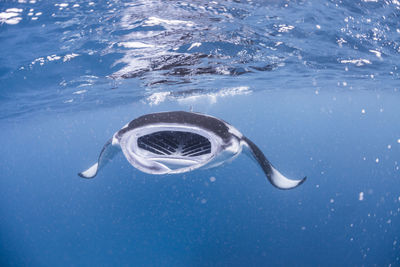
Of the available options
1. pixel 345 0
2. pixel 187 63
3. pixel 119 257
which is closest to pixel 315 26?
pixel 345 0

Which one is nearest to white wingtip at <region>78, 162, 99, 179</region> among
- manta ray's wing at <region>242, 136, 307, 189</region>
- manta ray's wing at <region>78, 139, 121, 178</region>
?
manta ray's wing at <region>78, 139, 121, 178</region>

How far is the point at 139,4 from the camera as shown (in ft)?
18.7

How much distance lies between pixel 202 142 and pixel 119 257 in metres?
17.0

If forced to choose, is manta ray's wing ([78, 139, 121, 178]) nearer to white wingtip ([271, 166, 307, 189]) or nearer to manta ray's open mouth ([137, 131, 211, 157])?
manta ray's open mouth ([137, 131, 211, 157])

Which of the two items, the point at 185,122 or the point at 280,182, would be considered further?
the point at 280,182

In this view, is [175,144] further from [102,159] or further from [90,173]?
[90,173]

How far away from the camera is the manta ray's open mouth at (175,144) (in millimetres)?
4391

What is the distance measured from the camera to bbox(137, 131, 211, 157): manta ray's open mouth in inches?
173

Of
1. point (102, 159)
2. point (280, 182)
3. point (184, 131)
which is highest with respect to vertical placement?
point (184, 131)

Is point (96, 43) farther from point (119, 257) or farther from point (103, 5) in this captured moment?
point (119, 257)

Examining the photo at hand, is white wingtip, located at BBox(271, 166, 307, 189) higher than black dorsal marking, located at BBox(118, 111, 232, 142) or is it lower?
lower

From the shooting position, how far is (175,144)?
492 centimetres

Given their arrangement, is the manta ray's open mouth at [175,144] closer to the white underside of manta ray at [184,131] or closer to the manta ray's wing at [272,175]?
the white underside of manta ray at [184,131]

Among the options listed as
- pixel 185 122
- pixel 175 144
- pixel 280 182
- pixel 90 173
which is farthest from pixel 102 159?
pixel 280 182
